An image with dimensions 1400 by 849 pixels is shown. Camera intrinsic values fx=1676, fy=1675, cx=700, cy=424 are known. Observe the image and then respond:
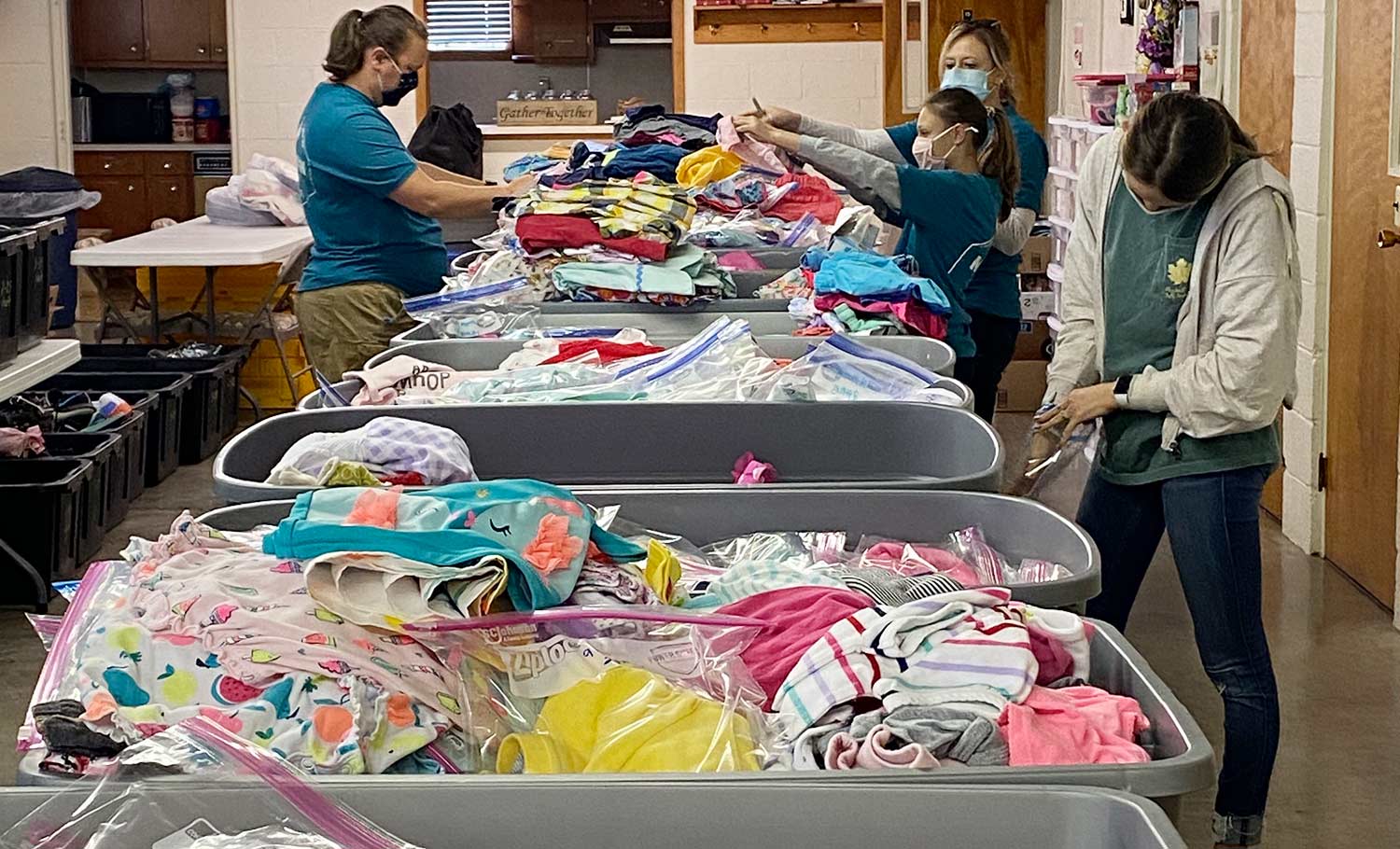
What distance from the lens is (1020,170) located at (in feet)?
14.4

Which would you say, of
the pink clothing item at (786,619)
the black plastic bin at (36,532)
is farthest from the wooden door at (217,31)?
the pink clothing item at (786,619)

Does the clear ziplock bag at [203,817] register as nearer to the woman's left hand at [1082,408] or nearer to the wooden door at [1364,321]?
the woman's left hand at [1082,408]

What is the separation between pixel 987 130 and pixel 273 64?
7340mm

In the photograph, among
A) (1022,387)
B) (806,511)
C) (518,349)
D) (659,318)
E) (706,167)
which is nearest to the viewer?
(806,511)

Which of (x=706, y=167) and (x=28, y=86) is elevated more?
(x=28, y=86)

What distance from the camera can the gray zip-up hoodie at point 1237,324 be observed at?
274 cm

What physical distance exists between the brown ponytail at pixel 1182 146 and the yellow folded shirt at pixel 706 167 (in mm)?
2526

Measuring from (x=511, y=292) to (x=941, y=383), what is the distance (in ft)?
4.32

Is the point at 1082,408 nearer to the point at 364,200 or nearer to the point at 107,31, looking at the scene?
the point at 364,200

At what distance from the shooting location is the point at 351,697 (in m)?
1.56

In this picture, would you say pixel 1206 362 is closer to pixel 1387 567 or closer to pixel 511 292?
pixel 511 292

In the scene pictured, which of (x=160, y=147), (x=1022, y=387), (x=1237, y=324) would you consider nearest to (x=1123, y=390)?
(x=1237, y=324)

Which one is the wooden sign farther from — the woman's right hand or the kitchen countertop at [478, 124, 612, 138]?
the woman's right hand

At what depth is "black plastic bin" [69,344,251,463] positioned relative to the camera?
668 cm
